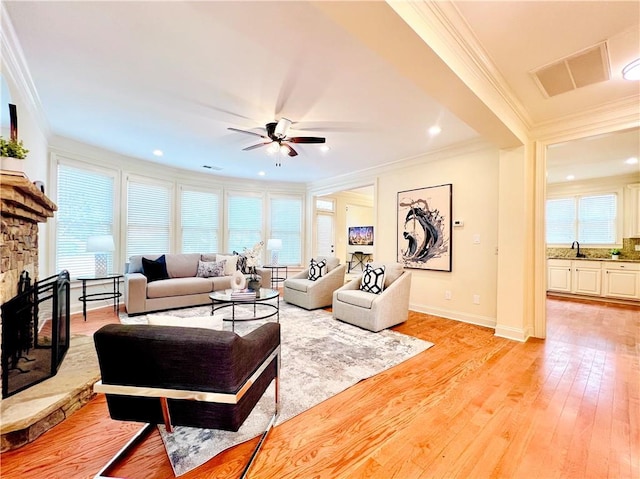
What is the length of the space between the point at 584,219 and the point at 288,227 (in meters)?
6.71

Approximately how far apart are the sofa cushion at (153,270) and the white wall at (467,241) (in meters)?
4.33

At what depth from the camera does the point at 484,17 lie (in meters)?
1.75

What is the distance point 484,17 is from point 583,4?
1.80 feet

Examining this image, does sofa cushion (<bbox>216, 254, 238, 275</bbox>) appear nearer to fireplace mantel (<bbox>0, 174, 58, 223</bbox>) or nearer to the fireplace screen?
the fireplace screen

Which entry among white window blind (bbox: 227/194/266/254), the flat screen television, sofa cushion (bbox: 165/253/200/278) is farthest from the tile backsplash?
sofa cushion (bbox: 165/253/200/278)

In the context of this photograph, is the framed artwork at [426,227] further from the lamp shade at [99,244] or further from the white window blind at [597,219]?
the lamp shade at [99,244]

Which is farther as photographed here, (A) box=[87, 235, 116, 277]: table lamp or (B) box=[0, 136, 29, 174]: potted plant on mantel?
(A) box=[87, 235, 116, 277]: table lamp

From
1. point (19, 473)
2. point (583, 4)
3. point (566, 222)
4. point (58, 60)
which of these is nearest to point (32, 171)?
point (58, 60)

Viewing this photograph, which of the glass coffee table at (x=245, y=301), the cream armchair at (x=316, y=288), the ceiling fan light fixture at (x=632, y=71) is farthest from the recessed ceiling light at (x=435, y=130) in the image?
the glass coffee table at (x=245, y=301)

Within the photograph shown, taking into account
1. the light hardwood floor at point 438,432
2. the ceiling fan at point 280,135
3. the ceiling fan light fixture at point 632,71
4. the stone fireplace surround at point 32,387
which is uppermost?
the ceiling fan light fixture at point 632,71

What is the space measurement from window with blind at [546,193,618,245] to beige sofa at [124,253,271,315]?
21.7 ft

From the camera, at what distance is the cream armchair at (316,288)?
454cm

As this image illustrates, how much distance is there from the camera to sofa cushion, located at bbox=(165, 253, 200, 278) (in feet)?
16.2

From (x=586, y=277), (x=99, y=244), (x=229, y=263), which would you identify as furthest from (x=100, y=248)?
(x=586, y=277)
